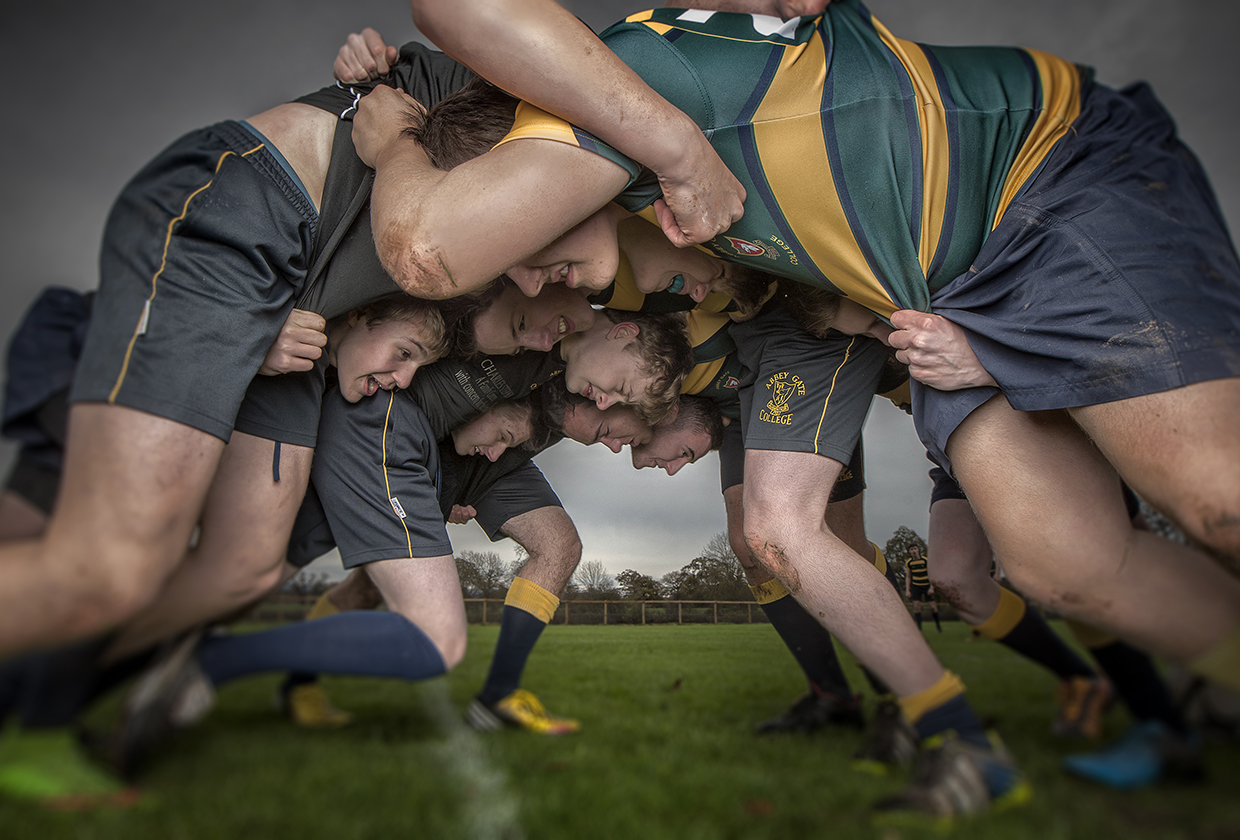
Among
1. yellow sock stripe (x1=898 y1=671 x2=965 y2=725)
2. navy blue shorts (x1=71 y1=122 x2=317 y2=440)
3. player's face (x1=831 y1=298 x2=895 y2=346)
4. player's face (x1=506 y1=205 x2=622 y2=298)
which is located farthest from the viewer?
player's face (x1=831 y1=298 x2=895 y2=346)

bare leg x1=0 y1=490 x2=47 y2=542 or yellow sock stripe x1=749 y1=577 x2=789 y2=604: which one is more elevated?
bare leg x1=0 y1=490 x2=47 y2=542

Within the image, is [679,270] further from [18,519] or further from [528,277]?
[18,519]

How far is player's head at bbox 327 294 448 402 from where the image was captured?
51.3 inches

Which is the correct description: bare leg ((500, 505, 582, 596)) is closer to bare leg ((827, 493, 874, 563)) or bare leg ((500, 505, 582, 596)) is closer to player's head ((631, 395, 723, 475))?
player's head ((631, 395, 723, 475))

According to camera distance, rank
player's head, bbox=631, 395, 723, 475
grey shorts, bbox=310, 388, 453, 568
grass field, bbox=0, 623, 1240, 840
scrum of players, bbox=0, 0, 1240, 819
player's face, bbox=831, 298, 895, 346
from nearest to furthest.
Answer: grass field, bbox=0, 623, 1240, 840, scrum of players, bbox=0, 0, 1240, 819, grey shorts, bbox=310, 388, 453, 568, player's face, bbox=831, 298, 895, 346, player's head, bbox=631, 395, 723, 475

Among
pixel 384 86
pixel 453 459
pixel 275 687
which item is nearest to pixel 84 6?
pixel 384 86

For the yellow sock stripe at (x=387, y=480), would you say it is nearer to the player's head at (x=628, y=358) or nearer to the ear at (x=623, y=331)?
the player's head at (x=628, y=358)

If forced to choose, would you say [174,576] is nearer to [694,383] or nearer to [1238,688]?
[1238,688]

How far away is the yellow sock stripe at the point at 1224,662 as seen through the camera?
2.03 ft

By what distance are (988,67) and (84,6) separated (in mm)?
1330

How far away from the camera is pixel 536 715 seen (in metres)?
0.95

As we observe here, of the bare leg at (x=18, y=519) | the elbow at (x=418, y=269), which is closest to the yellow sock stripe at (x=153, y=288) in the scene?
the bare leg at (x=18, y=519)

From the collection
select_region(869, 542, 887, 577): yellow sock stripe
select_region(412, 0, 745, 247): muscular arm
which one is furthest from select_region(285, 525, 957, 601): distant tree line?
select_region(412, 0, 745, 247): muscular arm

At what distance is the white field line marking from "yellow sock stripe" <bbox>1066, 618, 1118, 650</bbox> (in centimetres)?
65
